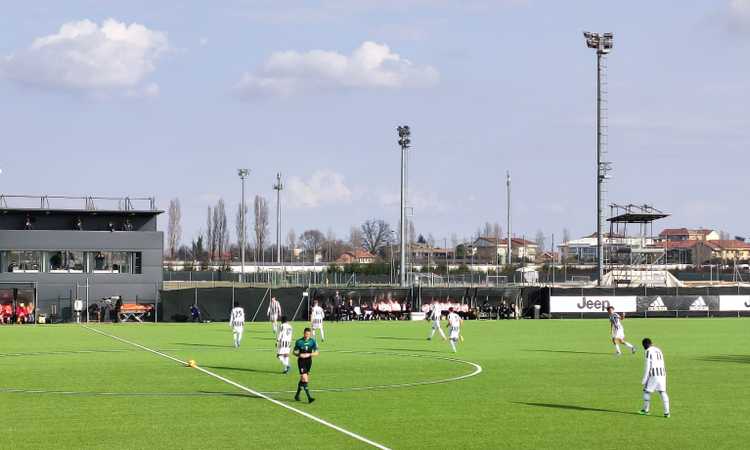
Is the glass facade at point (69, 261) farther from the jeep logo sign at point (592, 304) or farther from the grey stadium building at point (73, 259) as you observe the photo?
the jeep logo sign at point (592, 304)

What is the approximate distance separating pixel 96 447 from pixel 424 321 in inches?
2285

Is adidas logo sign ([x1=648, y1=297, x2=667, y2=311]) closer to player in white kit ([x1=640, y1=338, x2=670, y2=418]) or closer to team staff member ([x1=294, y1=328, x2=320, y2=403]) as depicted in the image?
player in white kit ([x1=640, y1=338, x2=670, y2=418])

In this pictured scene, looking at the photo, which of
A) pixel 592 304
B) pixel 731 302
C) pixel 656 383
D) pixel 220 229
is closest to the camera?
pixel 656 383

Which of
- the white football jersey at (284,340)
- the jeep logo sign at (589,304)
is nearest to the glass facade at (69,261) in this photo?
the jeep logo sign at (589,304)

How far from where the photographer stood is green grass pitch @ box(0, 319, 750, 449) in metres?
18.6

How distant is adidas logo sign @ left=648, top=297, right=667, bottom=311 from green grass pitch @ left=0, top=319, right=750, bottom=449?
3463cm

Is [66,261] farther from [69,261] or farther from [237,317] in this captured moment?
[237,317]

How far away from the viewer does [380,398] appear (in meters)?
24.5

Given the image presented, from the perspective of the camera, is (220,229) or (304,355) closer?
(304,355)

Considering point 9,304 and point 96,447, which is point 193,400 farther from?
point 9,304

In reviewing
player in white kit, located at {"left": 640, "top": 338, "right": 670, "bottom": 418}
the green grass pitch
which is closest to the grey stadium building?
the green grass pitch

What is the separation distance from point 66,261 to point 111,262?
3.29m

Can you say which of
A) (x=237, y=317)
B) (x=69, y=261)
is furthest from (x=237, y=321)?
(x=69, y=261)

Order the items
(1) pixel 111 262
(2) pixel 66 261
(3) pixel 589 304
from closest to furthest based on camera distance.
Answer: (2) pixel 66 261
(1) pixel 111 262
(3) pixel 589 304
